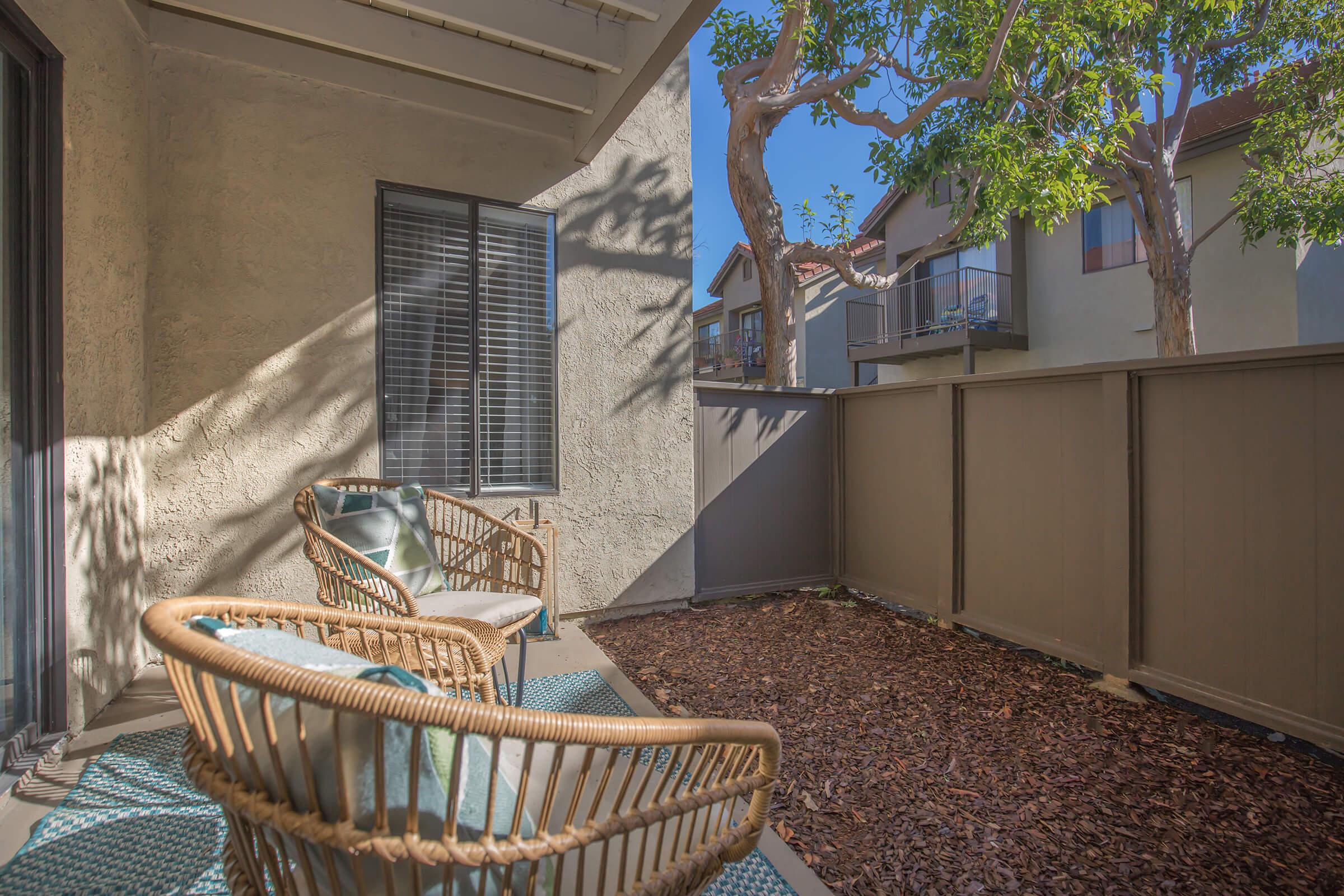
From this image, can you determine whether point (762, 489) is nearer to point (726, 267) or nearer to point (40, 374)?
point (40, 374)

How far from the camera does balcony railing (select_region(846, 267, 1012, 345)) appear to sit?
10.8m

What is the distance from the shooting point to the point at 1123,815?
1973mm

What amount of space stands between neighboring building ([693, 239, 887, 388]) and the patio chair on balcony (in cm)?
1194

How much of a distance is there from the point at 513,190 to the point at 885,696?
130 inches

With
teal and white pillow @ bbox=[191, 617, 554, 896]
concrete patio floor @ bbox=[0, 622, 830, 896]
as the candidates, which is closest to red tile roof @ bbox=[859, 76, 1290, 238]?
concrete patio floor @ bbox=[0, 622, 830, 896]

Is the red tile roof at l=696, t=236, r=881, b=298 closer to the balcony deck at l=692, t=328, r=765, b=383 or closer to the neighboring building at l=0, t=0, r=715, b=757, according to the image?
the balcony deck at l=692, t=328, r=765, b=383

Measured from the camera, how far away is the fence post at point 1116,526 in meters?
2.89

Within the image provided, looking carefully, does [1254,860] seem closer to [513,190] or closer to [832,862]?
[832,862]

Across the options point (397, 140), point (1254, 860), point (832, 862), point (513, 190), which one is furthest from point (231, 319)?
point (1254, 860)

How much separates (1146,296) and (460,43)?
9.65 m

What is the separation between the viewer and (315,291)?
10.5 ft

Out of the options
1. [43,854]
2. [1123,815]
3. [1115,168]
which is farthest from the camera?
[1115,168]

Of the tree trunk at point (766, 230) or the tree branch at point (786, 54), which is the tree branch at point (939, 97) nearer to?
the tree branch at point (786, 54)

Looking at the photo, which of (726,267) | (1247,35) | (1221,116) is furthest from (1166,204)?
(726,267)
